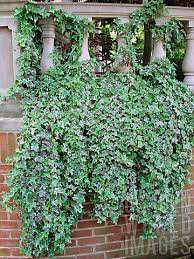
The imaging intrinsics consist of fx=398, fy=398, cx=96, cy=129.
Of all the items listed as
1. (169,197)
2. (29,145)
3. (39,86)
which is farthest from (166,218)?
(39,86)

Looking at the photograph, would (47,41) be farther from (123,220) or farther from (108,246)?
(108,246)

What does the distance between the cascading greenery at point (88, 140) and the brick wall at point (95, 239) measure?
0.24 metres

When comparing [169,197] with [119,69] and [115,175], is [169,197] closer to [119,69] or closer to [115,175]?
[115,175]

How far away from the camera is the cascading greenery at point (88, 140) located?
2.71m

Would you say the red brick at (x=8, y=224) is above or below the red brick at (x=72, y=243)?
above

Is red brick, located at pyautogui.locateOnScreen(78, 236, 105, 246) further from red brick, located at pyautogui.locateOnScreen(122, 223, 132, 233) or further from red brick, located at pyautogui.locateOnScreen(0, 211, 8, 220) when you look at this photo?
red brick, located at pyautogui.locateOnScreen(0, 211, 8, 220)

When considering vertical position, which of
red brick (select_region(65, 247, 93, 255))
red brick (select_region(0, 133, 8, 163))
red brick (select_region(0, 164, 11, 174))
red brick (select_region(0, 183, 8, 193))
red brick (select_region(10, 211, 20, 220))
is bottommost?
red brick (select_region(65, 247, 93, 255))

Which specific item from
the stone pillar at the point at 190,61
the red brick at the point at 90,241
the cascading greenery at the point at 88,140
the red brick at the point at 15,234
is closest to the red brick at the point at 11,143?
the cascading greenery at the point at 88,140

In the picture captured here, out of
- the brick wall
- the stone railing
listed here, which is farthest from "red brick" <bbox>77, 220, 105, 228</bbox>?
the stone railing

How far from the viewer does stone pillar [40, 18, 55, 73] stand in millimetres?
2870

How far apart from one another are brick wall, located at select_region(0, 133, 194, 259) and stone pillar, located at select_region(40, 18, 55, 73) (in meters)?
0.57

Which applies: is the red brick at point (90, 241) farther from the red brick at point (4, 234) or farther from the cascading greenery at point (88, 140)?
the red brick at point (4, 234)

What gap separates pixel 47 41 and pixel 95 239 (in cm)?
156

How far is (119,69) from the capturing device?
3.08 m
